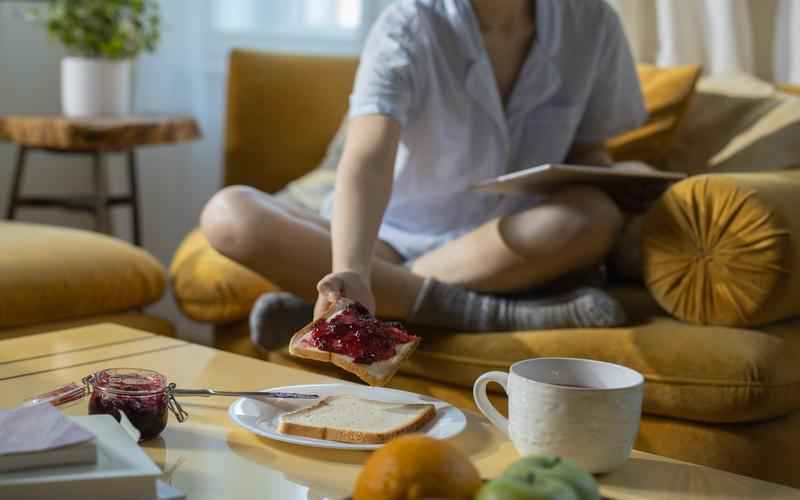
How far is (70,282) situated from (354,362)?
41.3 inches

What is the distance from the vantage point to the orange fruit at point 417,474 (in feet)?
2.12

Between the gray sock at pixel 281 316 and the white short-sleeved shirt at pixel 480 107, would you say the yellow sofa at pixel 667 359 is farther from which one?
the white short-sleeved shirt at pixel 480 107

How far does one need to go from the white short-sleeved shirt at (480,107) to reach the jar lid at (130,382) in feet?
2.75

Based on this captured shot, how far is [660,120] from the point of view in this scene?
2.01m

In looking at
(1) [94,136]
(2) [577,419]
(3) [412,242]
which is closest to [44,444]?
(2) [577,419]

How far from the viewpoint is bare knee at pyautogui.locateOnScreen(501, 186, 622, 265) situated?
162 centimetres

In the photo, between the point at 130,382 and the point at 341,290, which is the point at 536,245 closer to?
the point at 341,290

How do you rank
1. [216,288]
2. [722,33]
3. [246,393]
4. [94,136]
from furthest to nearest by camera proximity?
[94,136] < [722,33] < [216,288] < [246,393]

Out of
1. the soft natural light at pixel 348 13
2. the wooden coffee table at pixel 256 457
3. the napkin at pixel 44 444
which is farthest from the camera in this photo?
the soft natural light at pixel 348 13

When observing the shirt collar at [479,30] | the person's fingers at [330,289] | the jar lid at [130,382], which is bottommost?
the jar lid at [130,382]

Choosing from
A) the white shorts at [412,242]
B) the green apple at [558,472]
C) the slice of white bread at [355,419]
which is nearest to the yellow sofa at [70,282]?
the white shorts at [412,242]

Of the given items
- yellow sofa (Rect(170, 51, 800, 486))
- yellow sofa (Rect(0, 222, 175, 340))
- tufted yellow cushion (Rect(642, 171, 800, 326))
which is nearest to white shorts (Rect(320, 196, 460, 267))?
yellow sofa (Rect(170, 51, 800, 486))

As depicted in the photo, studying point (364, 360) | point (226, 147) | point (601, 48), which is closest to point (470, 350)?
point (364, 360)

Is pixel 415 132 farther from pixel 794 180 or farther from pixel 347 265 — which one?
pixel 794 180
